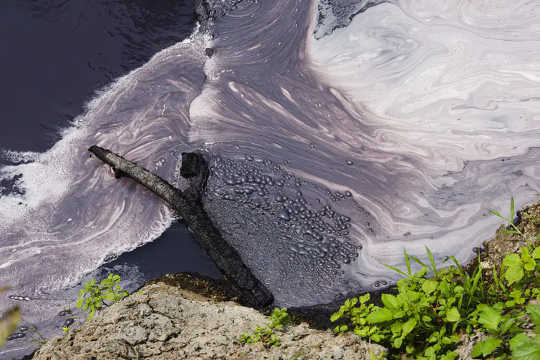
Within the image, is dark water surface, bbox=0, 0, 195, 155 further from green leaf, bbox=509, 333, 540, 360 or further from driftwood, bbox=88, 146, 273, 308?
green leaf, bbox=509, 333, 540, 360

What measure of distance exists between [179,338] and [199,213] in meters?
0.96

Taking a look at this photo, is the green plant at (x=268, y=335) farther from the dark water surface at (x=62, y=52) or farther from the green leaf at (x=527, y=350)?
the dark water surface at (x=62, y=52)

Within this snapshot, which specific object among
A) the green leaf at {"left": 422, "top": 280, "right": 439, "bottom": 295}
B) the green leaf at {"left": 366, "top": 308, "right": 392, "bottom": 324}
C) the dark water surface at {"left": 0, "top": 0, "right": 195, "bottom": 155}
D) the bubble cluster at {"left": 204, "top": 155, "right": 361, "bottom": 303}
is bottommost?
the green leaf at {"left": 422, "top": 280, "right": 439, "bottom": 295}

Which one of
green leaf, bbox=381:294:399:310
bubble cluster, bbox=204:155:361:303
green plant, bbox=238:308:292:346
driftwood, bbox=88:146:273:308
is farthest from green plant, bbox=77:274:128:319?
green leaf, bbox=381:294:399:310

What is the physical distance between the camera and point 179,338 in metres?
1.65

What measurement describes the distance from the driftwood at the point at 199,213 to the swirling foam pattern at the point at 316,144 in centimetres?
8

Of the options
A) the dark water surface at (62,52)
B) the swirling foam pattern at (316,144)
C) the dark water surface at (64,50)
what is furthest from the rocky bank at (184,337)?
the dark water surface at (64,50)

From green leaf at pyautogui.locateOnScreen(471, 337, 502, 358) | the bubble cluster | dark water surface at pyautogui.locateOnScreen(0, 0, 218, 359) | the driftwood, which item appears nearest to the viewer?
green leaf at pyautogui.locateOnScreen(471, 337, 502, 358)

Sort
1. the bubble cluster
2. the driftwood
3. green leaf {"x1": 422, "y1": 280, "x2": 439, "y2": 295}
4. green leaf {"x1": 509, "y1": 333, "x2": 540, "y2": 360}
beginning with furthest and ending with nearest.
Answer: the bubble cluster, the driftwood, green leaf {"x1": 422, "y1": 280, "x2": 439, "y2": 295}, green leaf {"x1": 509, "y1": 333, "x2": 540, "y2": 360}

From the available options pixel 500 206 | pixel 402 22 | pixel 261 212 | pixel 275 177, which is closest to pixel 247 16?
pixel 402 22

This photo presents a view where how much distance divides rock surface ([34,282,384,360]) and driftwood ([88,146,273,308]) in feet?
1.09

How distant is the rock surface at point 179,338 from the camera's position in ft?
4.83

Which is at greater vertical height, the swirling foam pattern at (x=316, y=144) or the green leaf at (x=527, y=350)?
the swirling foam pattern at (x=316, y=144)

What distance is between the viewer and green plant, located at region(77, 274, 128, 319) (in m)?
2.10
